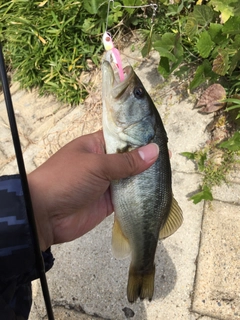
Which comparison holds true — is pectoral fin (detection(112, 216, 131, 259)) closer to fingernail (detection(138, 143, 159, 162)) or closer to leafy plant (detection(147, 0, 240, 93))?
fingernail (detection(138, 143, 159, 162))

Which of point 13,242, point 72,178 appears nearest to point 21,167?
point 13,242

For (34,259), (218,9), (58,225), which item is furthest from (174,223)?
(218,9)

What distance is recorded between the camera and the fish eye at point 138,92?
2.06 metres

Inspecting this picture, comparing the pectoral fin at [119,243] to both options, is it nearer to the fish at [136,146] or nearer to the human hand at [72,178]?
the fish at [136,146]

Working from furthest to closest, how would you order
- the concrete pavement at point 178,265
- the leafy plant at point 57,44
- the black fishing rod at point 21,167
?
the leafy plant at point 57,44 → the concrete pavement at point 178,265 → the black fishing rod at point 21,167

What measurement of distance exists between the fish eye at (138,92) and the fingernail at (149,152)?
25 centimetres

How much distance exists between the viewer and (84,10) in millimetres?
3908

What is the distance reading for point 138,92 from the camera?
6.79 feet

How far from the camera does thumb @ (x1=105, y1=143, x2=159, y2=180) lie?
197 cm

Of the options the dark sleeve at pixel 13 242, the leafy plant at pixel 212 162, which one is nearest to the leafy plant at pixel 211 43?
the leafy plant at pixel 212 162

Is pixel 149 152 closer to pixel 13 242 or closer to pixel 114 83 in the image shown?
pixel 114 83

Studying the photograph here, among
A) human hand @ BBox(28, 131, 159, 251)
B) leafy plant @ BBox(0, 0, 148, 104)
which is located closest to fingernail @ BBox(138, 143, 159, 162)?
human hand @ BBox(28, 131, 159, 251)

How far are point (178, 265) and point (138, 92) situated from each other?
1.34 metres

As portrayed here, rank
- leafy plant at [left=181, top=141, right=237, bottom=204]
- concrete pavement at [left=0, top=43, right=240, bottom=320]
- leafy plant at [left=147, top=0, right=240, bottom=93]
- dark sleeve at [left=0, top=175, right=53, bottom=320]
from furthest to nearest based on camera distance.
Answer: leafy plant at [left=181, top=141, right=237, bottom=204], leafy plant at [left=147, top=0, right=240, bottom=93], concrete pavement at [left=0, top=43, right=240, bottom=320], dark sleeve at [left=0, top=175, right=53, bottom=320]
